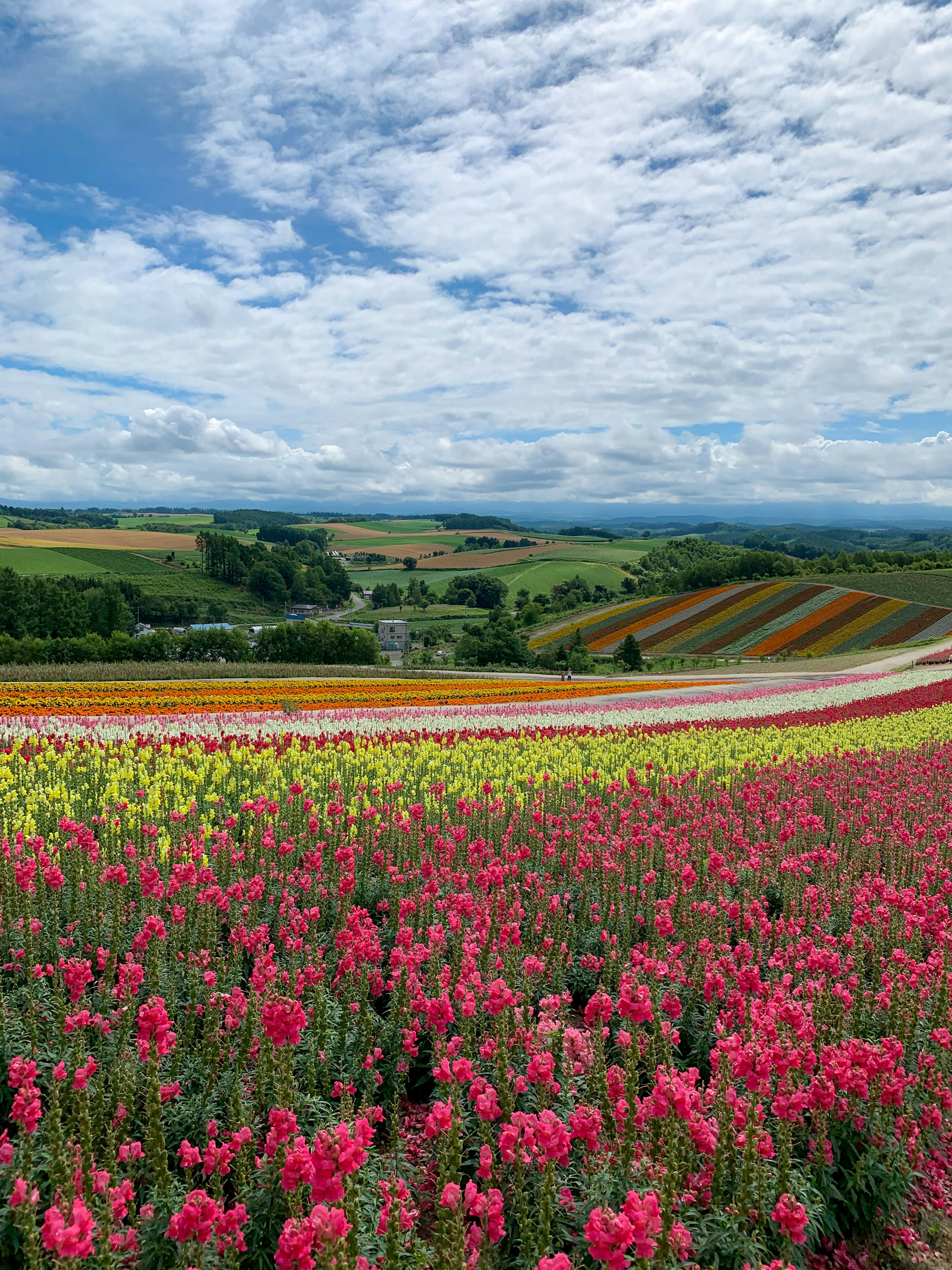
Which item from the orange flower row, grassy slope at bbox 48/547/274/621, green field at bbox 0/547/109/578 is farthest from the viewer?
grassy slope at bbox 48/547/274/621

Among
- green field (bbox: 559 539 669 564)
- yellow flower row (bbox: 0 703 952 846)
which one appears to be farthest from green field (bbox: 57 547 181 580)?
yellow flower row (bbox: 0 703 952 846)

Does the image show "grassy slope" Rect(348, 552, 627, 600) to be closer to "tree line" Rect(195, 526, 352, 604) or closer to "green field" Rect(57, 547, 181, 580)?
"tree line" Rect(195, 526, 352, 604)

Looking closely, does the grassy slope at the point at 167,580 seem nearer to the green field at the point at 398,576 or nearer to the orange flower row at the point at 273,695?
the green field at the point at 398,576

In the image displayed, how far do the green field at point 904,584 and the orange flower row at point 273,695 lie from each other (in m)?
53.4

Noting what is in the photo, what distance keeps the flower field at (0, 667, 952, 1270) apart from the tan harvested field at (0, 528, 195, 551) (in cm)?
14899

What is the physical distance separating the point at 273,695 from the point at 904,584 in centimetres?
7965

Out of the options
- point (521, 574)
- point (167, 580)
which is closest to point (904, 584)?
point (521, 574)

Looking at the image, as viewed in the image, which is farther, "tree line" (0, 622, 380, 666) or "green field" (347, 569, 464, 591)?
"green field" (347, 569, 464, 591)

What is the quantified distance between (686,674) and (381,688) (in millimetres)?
26044

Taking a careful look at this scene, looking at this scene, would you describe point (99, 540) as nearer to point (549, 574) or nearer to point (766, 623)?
point (549, 574)

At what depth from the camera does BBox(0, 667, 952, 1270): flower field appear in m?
3.08

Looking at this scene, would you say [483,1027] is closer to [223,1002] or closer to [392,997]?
[392,997]

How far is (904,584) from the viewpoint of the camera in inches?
3366

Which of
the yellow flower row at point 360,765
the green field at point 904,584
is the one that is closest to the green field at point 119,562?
the green field at point 904,584
